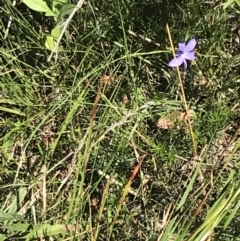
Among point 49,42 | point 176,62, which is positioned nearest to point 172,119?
point 176,62

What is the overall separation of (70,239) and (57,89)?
460 millimetres

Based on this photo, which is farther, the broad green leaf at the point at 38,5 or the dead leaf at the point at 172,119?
the dead leaf at the point at 172,119

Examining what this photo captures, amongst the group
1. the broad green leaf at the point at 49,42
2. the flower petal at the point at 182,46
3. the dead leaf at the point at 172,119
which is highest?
the flower petal at the point at 182,46

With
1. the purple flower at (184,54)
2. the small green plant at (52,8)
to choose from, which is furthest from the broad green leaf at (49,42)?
the purple flower at (184,54)

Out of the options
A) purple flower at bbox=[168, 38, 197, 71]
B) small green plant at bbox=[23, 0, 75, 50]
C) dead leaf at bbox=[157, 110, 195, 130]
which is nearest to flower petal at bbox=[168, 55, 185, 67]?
purple flower at bbox=[168, 38, 197, 71]

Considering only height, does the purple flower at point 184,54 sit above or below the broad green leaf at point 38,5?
above

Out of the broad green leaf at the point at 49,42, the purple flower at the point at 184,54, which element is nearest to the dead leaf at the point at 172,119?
the purple flower at the point at 184,54

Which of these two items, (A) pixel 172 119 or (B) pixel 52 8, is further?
(A) pixel 172 119

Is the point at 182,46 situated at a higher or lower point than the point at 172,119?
higher

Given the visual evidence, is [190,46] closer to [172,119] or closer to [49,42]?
[172,119]

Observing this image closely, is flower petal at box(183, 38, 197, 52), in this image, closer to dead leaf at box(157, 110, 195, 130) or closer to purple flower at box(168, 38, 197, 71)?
purple flower at box(168, 38, 197, 71)

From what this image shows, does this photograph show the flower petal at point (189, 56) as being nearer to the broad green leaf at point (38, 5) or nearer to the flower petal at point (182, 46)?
the flower petal at point (182, 46)

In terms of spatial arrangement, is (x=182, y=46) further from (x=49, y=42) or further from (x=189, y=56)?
(x=49, y=42)

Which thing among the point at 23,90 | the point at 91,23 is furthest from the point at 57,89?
the point at 91,23
